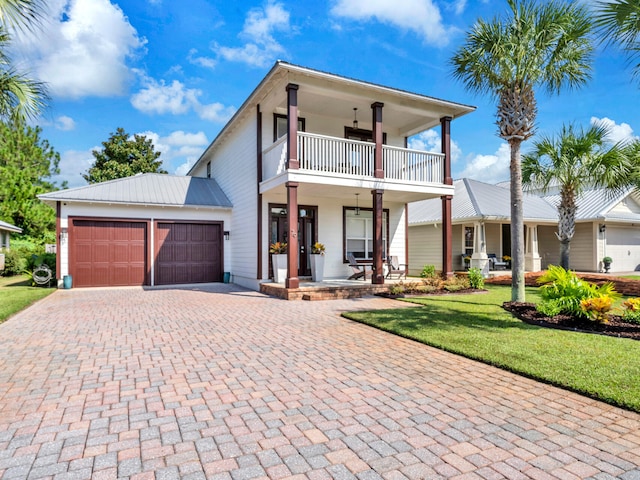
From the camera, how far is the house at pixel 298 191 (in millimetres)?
11180

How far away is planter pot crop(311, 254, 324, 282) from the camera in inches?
496

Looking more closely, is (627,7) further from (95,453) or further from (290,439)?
(95,453)

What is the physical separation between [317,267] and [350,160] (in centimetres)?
353

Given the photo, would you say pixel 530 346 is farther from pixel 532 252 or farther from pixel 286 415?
pixel 532 252

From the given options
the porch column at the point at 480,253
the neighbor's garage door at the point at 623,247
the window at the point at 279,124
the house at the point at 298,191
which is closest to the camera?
the house at the point at 298,191

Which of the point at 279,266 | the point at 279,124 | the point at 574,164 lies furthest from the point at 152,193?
the point at 574,164

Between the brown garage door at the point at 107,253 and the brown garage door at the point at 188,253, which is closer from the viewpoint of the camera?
the brown garage door at the point at 107,253

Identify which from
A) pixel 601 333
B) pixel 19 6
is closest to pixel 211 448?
pixel 601 333

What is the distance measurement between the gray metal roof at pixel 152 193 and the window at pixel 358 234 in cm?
473

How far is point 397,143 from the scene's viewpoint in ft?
49.4

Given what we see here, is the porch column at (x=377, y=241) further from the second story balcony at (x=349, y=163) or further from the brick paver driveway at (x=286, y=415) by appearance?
the brick paver driveway at (x=286, y=415)

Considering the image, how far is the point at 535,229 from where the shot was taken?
18984 mm

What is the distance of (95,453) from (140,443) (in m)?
0.28

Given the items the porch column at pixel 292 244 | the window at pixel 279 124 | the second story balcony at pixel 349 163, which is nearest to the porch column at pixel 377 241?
the second story balcony at pixel 349 163
